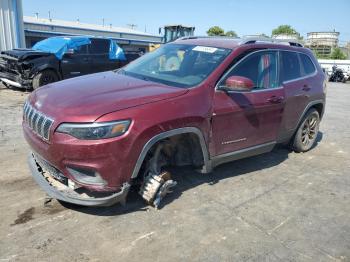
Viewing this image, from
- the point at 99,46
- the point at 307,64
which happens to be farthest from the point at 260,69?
the point at 99,46

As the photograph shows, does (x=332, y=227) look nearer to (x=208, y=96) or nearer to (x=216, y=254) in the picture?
(x=216, y=254)

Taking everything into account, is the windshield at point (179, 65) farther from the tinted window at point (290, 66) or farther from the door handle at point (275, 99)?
the tinted window at point (290, 66)

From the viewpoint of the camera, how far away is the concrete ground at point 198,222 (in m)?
3.21

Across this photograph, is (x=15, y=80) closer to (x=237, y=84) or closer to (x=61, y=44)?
(x=61, y=44)

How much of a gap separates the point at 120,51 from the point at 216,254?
11056 millimetres

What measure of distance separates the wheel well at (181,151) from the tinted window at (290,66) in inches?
78.0

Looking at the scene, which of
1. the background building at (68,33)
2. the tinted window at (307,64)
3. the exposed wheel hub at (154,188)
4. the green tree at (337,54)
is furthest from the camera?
the green tree at (337,54)

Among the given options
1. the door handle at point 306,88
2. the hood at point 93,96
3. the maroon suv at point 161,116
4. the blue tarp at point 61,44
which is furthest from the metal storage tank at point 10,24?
the door handle at point 306,88

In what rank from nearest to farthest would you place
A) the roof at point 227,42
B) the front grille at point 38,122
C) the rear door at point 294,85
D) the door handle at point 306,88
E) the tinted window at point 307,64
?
the front grille at point 38,122
the roof at point 227,42
the rear door at point 294,85
the door handle at point 306,88
the tinted window at point 307,64

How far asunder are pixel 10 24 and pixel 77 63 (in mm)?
6546

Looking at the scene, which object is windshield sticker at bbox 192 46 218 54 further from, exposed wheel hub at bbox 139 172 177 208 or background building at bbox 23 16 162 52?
background building at bbox 23 16 162 52

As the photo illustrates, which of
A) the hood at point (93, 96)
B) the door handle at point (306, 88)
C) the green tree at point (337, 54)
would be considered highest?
the hood at point (93, 96)

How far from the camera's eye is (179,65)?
4547mm

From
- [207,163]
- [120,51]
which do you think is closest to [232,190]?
[207,163]
